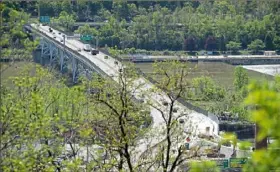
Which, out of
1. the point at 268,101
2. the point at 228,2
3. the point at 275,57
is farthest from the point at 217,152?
the point at 228,2

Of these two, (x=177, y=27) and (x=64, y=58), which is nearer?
(x=64, y=58)

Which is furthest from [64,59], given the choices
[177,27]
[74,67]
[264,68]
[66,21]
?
[264,68]

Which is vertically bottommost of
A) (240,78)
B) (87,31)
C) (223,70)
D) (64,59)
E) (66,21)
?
(223,70)

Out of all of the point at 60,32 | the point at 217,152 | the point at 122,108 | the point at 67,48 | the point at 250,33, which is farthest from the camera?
the point at 250,33

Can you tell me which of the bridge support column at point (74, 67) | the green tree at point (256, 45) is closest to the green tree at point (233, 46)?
the green tree at point (256, 45)

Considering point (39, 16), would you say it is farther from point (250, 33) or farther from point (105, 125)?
point (105, 125)

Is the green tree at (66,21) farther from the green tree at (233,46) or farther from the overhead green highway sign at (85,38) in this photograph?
the green tree at (233,46)

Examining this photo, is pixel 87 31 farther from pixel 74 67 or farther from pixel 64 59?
pixel 74 67

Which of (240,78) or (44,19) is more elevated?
(240,78)
